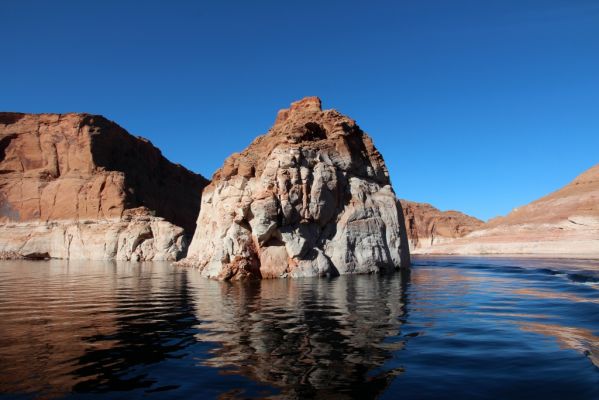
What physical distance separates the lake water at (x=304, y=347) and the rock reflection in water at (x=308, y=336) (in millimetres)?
38

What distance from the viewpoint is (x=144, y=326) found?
12.3 m

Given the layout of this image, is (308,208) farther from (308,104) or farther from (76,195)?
(76,195)

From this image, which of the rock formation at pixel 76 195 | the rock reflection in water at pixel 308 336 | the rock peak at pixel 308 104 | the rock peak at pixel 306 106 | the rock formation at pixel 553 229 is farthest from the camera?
the rock formation at pixel 76 195

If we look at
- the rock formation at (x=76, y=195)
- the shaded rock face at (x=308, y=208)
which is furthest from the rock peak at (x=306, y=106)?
the rock formation at (x=76, y=195)

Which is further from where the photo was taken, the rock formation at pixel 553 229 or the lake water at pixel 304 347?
the rock formation at pixel 553 229

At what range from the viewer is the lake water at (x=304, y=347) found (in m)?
7.05

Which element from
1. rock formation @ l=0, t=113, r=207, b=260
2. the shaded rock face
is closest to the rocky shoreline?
the shaded rock face

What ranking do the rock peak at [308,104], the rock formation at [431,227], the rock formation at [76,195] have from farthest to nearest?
the rock formation at [431,227] < the rock formation at [76,195] < the rock peak at [308,104]

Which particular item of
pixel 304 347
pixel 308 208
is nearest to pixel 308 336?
pixel 304 347

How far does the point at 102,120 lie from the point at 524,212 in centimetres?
8950

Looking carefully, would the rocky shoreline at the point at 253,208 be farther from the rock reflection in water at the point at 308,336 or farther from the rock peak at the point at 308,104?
the rock reflection in water at the point at 308,336

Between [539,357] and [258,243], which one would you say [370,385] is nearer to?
[539,357]

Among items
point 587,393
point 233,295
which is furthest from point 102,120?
point 587,393

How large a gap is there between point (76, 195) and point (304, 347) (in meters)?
82.1
